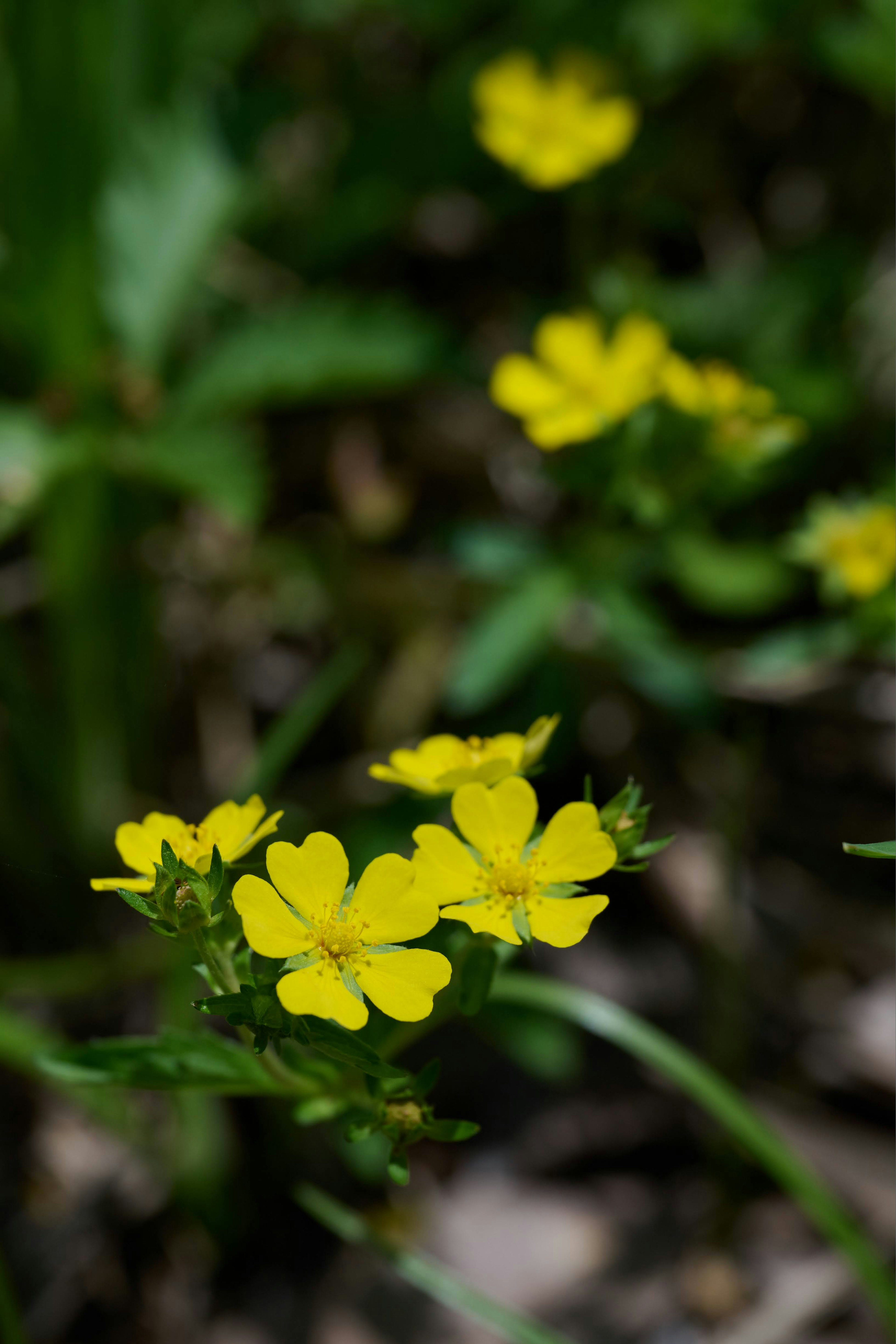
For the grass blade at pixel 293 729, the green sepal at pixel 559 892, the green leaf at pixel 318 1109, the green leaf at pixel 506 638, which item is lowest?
the grass blade at pixel 293 729

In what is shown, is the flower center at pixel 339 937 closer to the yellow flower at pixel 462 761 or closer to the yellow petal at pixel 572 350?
the yellow flower at pixel 462 761

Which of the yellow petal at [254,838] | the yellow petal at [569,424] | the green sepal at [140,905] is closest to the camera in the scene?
the green sepal at [140,905]

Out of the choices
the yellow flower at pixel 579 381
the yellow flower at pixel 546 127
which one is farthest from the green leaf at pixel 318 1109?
the yellow flower at pixel 546 127

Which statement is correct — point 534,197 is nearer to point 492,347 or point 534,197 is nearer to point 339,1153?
point 492,347

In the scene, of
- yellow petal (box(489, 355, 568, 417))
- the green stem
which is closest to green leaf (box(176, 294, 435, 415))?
yellow petal (box(489, 355, 568, 417))

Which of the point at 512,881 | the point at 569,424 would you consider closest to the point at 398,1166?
the point at 512,881

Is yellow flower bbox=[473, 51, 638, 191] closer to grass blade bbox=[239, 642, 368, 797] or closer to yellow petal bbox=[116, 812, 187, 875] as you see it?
grass blade bbox=[239, 642, 368, 797]
